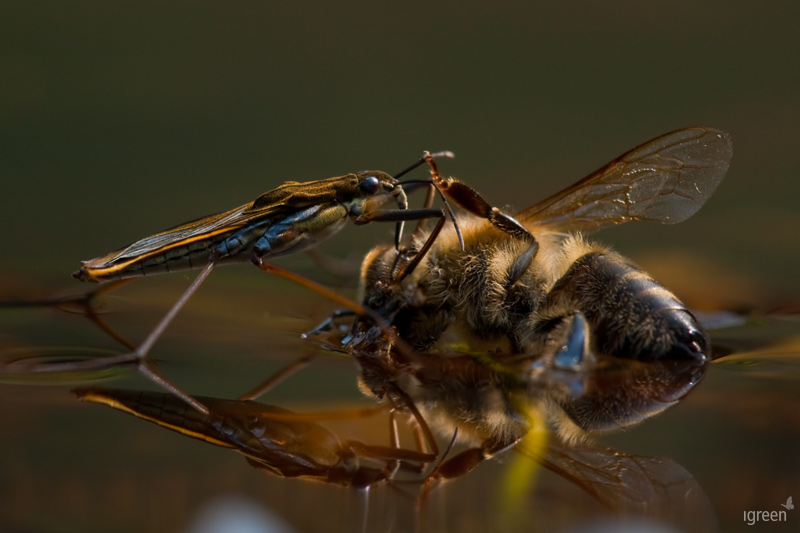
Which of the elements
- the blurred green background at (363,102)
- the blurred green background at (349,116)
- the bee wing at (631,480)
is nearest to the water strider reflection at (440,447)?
the bee wing at (631,480)

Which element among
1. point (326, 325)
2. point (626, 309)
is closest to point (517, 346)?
point (626, 309)

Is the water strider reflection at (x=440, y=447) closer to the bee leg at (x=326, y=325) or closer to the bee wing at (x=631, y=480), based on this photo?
the bee wing at (x=631, y=480)

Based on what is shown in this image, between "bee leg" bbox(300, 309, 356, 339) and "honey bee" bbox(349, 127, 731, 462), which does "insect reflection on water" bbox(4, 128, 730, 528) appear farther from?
"bee leg" bbox(300, 309, 356, 339)

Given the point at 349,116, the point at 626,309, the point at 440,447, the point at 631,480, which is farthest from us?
the point at 349,116

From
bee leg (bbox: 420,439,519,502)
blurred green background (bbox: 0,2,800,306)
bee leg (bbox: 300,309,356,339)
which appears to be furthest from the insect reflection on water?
blurred green background (bbox: 0,2,800,306)

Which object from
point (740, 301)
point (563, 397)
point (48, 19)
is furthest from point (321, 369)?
point (48, 19)

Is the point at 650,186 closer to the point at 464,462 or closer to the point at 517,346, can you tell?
the point at 517,346
